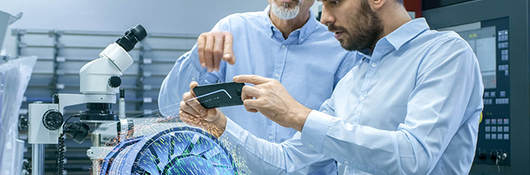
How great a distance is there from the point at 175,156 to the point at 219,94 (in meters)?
0.25

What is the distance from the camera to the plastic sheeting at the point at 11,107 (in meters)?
2.27

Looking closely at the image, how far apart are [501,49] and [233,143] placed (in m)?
1.66

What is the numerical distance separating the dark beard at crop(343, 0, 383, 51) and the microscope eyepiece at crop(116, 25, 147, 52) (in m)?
0.61

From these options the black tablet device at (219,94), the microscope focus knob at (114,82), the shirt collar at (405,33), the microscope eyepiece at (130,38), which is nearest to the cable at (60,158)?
the microscope focus knob at (114,82)

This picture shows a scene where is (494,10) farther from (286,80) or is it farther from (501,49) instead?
(286,80)

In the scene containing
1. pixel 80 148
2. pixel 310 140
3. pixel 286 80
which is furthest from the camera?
pixel 80 148

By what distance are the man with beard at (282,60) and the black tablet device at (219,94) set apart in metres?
0.48

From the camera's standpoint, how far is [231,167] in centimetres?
111

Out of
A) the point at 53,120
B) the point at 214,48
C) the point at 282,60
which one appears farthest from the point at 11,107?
the point at 214,48

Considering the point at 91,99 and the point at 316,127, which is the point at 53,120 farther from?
the point at 316,127

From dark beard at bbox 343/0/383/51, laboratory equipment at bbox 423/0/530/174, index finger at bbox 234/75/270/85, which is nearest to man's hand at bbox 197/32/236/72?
index finger at bbox 234/75/270/85

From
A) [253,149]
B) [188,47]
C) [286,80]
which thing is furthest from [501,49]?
[188,47]

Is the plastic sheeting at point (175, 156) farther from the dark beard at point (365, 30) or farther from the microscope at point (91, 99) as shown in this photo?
the dark beard at point (365, 30)

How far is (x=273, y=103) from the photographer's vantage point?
1.35 metres
